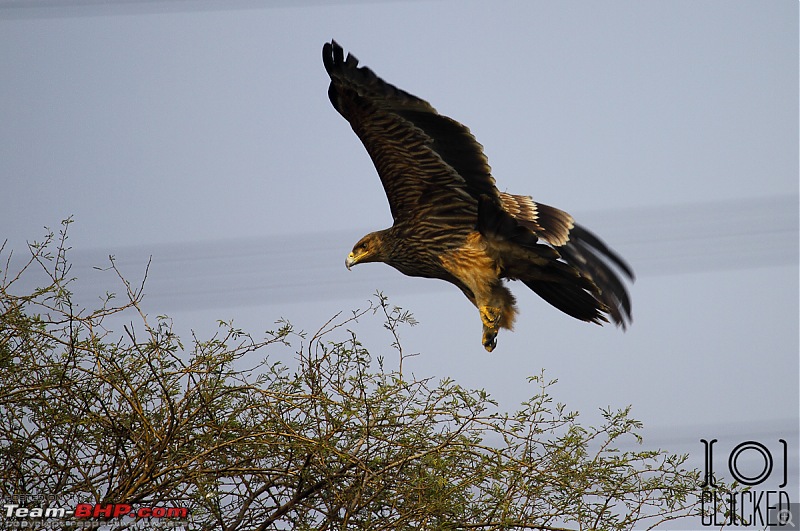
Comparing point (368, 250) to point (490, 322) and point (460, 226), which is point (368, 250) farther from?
point (490, 322)

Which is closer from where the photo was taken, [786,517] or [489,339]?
[786,517]

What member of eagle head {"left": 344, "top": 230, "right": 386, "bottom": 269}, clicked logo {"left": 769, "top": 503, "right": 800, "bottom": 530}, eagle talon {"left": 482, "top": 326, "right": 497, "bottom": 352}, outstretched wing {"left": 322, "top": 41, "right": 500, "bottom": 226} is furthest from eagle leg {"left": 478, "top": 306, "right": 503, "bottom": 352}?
clicked logo {"left": 769, "top": 503, "right": 800, "bottom": 530}

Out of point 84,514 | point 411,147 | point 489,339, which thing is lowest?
point 84,514

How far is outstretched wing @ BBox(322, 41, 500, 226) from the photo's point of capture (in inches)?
236

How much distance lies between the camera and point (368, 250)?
6.92 meters

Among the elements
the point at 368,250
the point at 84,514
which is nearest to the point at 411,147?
the point at 368,250

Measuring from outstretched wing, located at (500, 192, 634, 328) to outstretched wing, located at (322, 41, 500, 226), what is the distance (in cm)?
36

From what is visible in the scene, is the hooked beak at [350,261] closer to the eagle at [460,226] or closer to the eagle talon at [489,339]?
the eagle at [460,226]

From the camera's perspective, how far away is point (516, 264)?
21.2 ft

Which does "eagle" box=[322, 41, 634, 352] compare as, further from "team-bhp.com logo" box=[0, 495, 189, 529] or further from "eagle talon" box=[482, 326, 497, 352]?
"team-bhp.com logo" box=[0, 495, 189, 529]

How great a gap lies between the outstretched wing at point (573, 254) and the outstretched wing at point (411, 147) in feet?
1.19

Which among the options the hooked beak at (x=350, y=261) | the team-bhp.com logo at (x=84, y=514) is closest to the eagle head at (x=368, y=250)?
the hooked beak at (x=350, y=261)

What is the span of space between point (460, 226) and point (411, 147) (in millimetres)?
623

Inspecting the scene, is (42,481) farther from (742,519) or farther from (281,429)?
(742,519)
